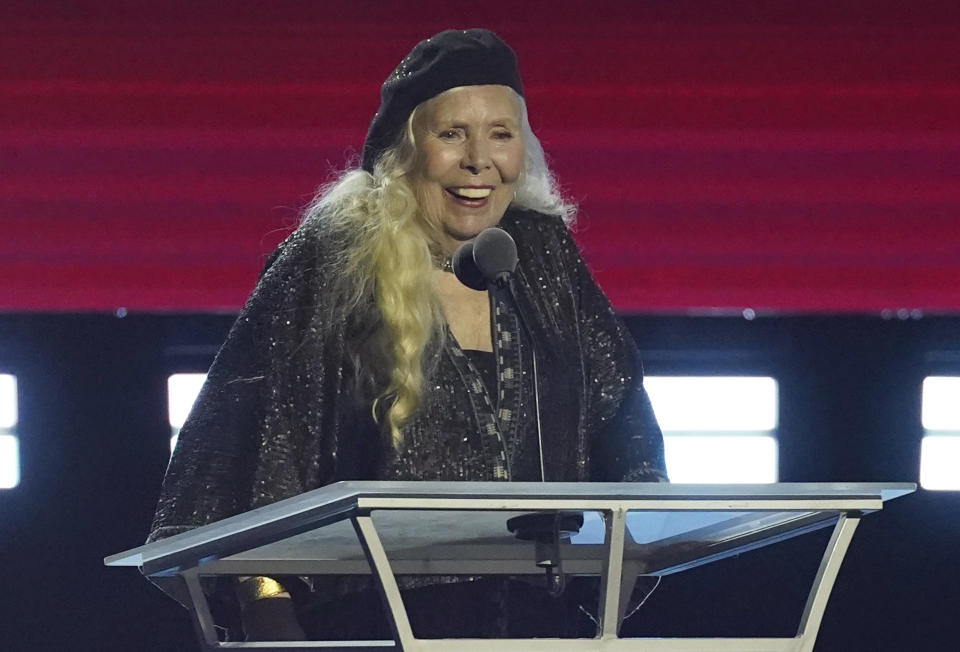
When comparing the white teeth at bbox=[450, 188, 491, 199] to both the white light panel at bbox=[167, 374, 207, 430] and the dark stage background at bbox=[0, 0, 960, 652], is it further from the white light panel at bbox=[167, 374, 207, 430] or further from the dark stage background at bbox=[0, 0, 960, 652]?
the white light panel at bbox=[167, 374, 207, 430]

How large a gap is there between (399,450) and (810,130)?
2.05 m

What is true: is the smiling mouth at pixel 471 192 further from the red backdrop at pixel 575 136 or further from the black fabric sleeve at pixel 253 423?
the red backdrop at pixel 575 136

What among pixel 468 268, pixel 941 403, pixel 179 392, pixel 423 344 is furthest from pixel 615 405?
pixel 941 403

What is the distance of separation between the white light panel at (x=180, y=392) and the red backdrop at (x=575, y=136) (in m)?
0.26

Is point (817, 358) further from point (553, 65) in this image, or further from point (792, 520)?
point (792, 520)

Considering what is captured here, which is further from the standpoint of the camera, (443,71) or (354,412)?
(443,71)

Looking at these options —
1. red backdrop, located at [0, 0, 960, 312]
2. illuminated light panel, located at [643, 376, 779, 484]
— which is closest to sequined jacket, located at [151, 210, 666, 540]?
red backdrop, located at [0, 0, 960, 312]

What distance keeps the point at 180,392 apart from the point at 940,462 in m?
1.89

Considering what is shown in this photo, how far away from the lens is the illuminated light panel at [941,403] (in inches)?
152

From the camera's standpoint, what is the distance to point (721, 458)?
3.79m

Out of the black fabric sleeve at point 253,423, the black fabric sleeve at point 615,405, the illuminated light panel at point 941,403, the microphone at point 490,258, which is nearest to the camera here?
the microphone at point 490,258

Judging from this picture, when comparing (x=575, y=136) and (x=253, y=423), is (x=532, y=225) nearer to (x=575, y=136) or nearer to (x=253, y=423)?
(x=253, y=423)

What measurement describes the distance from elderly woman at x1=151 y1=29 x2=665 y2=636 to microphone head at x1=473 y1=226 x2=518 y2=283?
47 mm

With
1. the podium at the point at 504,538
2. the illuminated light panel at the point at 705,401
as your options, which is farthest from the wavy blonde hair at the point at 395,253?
the illuminated light panel at the point at 705,401
